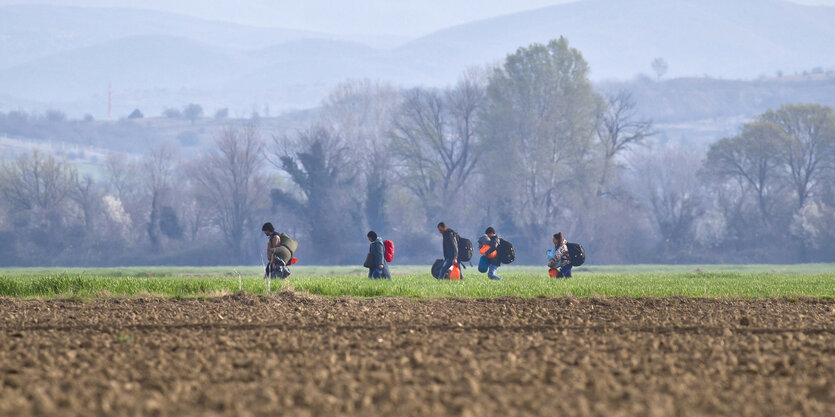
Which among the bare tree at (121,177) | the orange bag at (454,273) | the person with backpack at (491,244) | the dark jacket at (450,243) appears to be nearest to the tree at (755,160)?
the person with backpack at (491,244)

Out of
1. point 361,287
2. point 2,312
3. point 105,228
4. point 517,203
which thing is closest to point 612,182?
point 517,203

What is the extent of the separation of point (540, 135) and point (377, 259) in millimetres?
50401

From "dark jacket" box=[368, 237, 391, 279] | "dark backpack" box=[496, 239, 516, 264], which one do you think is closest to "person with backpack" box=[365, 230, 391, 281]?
"dark jacket" box=[368, 237, 391, 279]

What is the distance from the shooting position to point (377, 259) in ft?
99.4

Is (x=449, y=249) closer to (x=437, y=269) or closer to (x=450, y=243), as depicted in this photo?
(x=450, y=243)

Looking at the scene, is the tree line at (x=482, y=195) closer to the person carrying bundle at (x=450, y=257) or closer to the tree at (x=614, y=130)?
the tree at (x=614, y=130)

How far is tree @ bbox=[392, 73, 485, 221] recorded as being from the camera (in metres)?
84.4

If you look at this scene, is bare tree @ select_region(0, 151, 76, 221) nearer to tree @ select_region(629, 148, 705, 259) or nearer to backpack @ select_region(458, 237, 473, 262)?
tree @ select_region(629, 148, 705, 259)

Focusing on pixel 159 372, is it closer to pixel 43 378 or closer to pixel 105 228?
pixel 43 378

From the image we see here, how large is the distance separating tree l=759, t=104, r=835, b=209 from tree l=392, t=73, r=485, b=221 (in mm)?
22377

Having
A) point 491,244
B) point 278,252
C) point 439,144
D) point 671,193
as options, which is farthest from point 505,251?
point 671,193

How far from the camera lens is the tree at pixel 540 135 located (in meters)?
78.9

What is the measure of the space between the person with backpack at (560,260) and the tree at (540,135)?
1798 inches

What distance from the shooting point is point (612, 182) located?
8144cm
